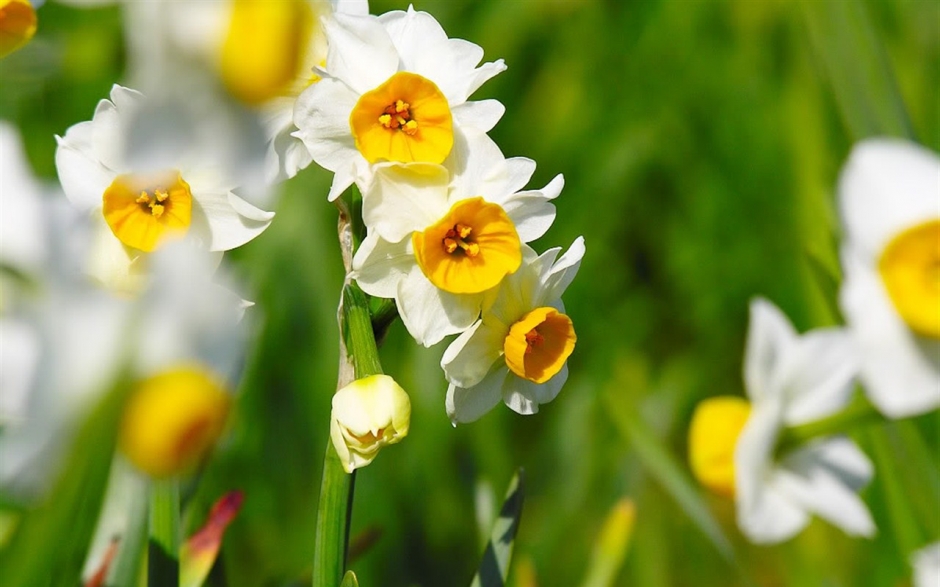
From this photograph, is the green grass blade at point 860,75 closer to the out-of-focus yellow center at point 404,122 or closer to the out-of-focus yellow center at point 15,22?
the out-of-focus yellow center at point 404,122

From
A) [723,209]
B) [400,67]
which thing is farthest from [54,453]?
[723,209]

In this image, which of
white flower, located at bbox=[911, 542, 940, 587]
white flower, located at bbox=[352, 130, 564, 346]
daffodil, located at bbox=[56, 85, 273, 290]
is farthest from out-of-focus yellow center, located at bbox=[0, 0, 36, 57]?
white flower, located at bbox=[911, 542, 940, 587]

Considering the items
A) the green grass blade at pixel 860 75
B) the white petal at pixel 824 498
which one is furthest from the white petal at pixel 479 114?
the green grass blade at pixel 860 75

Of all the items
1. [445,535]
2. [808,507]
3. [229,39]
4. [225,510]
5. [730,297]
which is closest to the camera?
[229,39]

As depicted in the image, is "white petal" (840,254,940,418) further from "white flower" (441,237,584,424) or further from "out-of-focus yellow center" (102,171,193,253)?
"out-of-focus yellow center" (102,171,193,253)

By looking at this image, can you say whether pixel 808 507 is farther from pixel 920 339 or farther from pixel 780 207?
pixel 780 207

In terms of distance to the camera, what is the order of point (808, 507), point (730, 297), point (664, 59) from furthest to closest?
1. point (664, 59)
2. point (730, 297)
3. point (808, 507)

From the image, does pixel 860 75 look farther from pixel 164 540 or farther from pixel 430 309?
pixel 164 540

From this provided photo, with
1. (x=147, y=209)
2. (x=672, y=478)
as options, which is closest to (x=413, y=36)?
(x=147, y=209)
